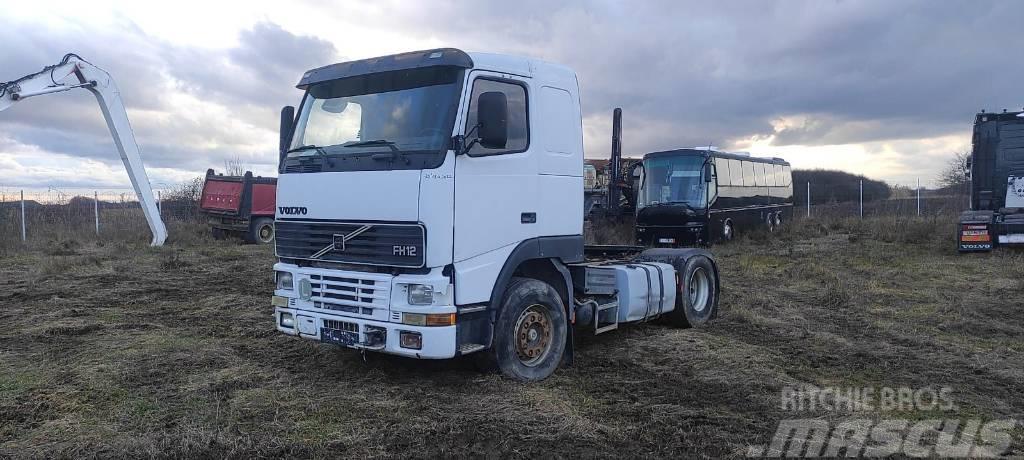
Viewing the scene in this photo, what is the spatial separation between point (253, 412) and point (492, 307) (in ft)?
6.69

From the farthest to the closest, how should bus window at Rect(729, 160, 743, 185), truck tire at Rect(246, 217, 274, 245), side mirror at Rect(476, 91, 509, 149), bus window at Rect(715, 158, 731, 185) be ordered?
bus window at Rect(729, 160, 743, 185), truck tire at Rect(246, 217, 274, 245), bus window at Rect(715, 158, 731, 185), side mirror at Rect(476, 91, 509, 149)

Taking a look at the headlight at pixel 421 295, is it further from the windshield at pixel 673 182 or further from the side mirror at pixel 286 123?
the windshield at pixel 673 182

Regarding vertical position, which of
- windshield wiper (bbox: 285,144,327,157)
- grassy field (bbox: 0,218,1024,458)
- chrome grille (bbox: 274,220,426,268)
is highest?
windshield wiper (bbox: 285,144,327,157)

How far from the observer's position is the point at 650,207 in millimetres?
Result: 21547

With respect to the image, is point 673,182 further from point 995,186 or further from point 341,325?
point 341,325

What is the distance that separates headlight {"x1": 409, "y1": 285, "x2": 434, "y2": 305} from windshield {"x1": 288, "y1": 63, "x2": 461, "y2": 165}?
3.53ft

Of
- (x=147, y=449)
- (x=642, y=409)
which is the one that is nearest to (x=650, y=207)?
(x=642, y=409)

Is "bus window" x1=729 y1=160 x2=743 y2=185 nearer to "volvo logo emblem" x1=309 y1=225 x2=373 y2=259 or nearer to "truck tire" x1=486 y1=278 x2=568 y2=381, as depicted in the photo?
"truck tire" x1=486 y1=278 x2=568 y2=381

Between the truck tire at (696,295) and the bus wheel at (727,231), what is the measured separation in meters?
13.2

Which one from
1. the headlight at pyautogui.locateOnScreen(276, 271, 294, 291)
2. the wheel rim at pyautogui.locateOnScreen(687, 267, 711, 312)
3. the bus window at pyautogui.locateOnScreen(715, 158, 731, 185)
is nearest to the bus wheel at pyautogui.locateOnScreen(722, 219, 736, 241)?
the bus window at pyautogui.locateOnScreen(715, 158, 731, 185)

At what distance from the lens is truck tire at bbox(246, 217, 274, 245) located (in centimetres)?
2258

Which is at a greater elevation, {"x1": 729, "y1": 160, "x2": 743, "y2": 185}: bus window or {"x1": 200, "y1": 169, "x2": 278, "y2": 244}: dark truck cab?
{"x1": 729, "y1": 160, "x2": 743, "y2": 185}: bus window

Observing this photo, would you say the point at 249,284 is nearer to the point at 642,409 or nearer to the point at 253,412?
the point at 253,412

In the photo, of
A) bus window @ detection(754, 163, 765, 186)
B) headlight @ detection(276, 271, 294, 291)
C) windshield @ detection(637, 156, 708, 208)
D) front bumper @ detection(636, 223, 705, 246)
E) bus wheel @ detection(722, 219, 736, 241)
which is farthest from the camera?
bus window @ detection(754, 163, 765, 186)
